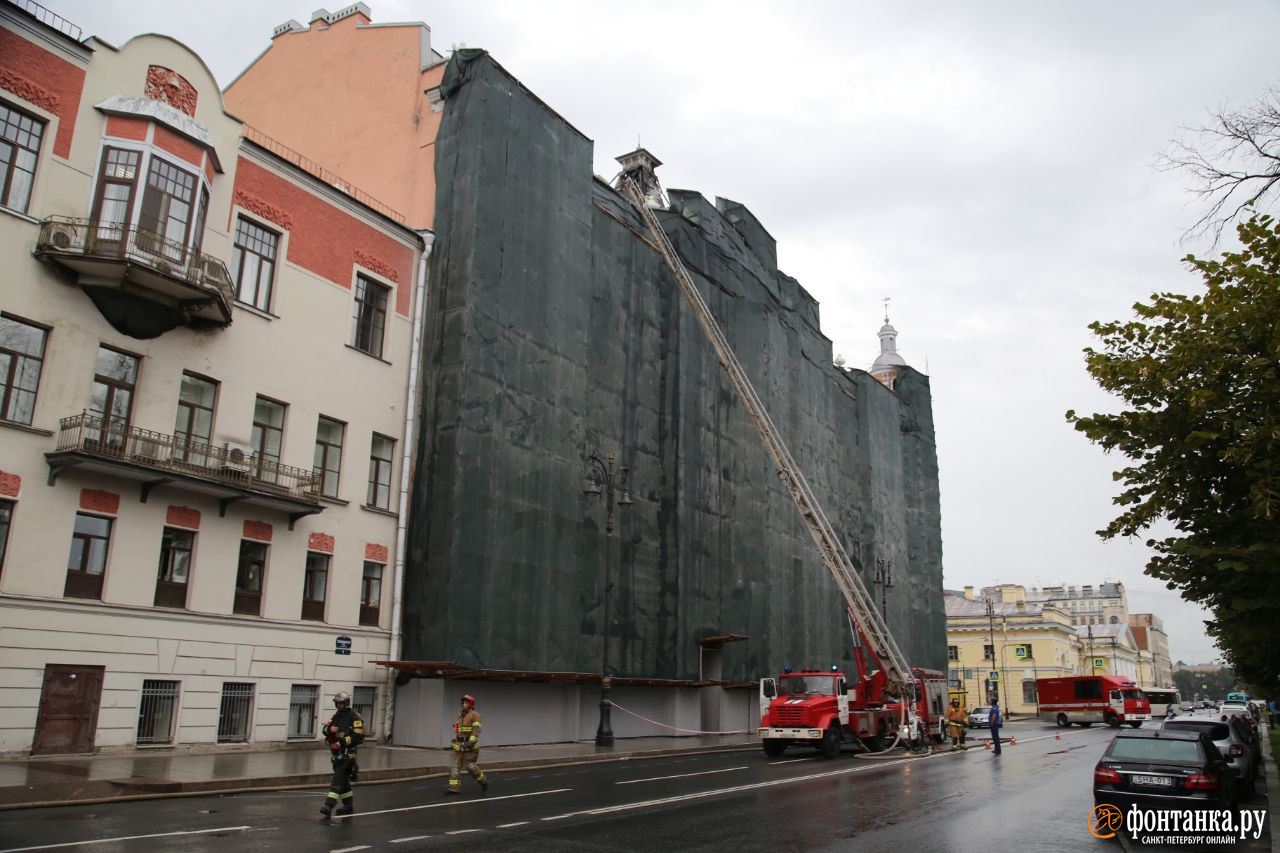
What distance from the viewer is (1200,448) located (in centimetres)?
1504

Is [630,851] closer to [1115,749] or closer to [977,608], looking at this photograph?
[1115,749]

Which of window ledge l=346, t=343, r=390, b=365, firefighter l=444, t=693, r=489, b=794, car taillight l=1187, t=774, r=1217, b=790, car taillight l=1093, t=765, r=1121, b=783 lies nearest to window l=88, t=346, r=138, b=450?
window ledge l=346, t=343, r=390, b=365

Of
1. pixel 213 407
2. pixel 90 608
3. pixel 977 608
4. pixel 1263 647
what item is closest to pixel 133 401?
pixel 213 407

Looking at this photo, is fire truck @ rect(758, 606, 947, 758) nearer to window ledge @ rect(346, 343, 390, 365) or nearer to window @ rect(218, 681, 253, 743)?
window @ rect(218, 681, 253, 743)

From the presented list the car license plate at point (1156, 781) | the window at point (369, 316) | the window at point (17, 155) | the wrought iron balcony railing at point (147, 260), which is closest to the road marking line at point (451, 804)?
the car license plate at point (1156, 781)

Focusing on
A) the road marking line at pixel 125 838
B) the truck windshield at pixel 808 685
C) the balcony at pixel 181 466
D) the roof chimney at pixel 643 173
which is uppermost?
the roof chimney at pixel 643 173

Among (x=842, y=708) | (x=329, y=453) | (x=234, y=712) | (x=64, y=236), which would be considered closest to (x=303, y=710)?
(x=234, y=712)

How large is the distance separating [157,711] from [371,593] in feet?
22.0

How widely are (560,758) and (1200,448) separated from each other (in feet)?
51.6

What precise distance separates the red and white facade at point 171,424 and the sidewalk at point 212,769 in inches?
58.1

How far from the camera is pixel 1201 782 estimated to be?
43.5 feet

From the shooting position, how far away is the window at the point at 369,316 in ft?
90.3

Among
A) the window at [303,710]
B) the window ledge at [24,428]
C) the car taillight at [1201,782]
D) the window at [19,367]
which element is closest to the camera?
the car taillight at [1201,782]

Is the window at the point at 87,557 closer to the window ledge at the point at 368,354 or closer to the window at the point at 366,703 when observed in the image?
the window at the point at 366,703
